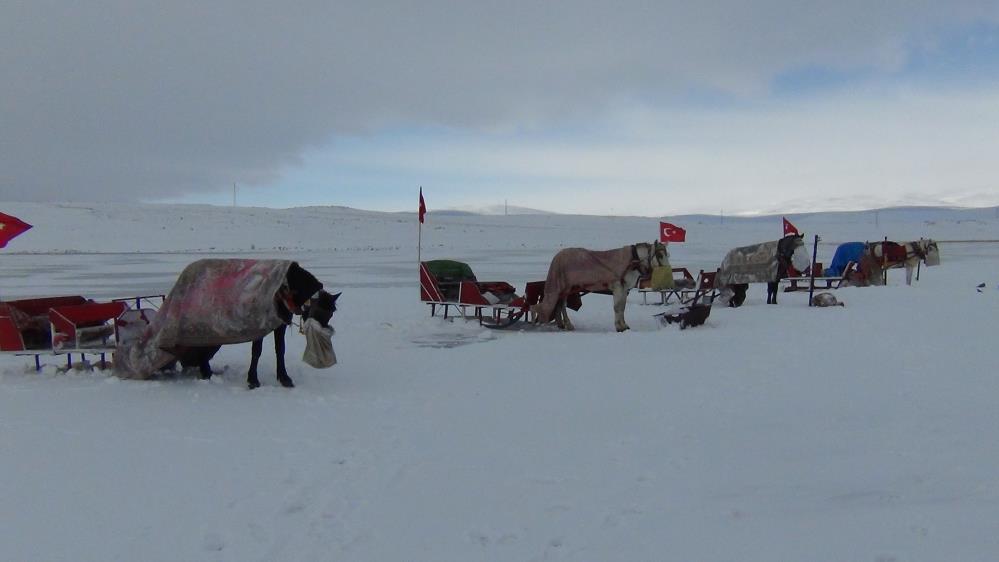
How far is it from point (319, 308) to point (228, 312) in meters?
1.06

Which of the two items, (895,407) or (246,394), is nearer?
(895,407)

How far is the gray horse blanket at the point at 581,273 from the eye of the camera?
45.3ft

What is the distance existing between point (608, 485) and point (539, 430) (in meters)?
1.56

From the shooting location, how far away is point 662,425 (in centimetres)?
700

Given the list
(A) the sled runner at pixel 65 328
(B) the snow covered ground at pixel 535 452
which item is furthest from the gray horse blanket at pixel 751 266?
(A) the sled runner at pixel 65 328

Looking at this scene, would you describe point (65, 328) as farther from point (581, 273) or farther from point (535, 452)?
point (581, 273)

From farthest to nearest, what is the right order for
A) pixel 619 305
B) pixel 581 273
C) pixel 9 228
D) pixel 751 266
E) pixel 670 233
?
pixel 670 233, pixel 751 266, pixel 581 273, pixel 619 305, pixel 9 228

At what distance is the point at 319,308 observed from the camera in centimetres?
883

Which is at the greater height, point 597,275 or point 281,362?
point 597,275

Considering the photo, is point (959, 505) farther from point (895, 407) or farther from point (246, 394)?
point (246, 394)

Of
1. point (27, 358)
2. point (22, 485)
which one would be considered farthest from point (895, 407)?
point (27, 358)

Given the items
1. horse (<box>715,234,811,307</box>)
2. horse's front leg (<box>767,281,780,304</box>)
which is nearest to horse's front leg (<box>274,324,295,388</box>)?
horse (<box>715,234,811,307</box>)

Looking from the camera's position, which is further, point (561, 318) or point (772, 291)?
point (772, 291)

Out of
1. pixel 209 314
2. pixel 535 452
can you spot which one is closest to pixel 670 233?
pixel 209 314
